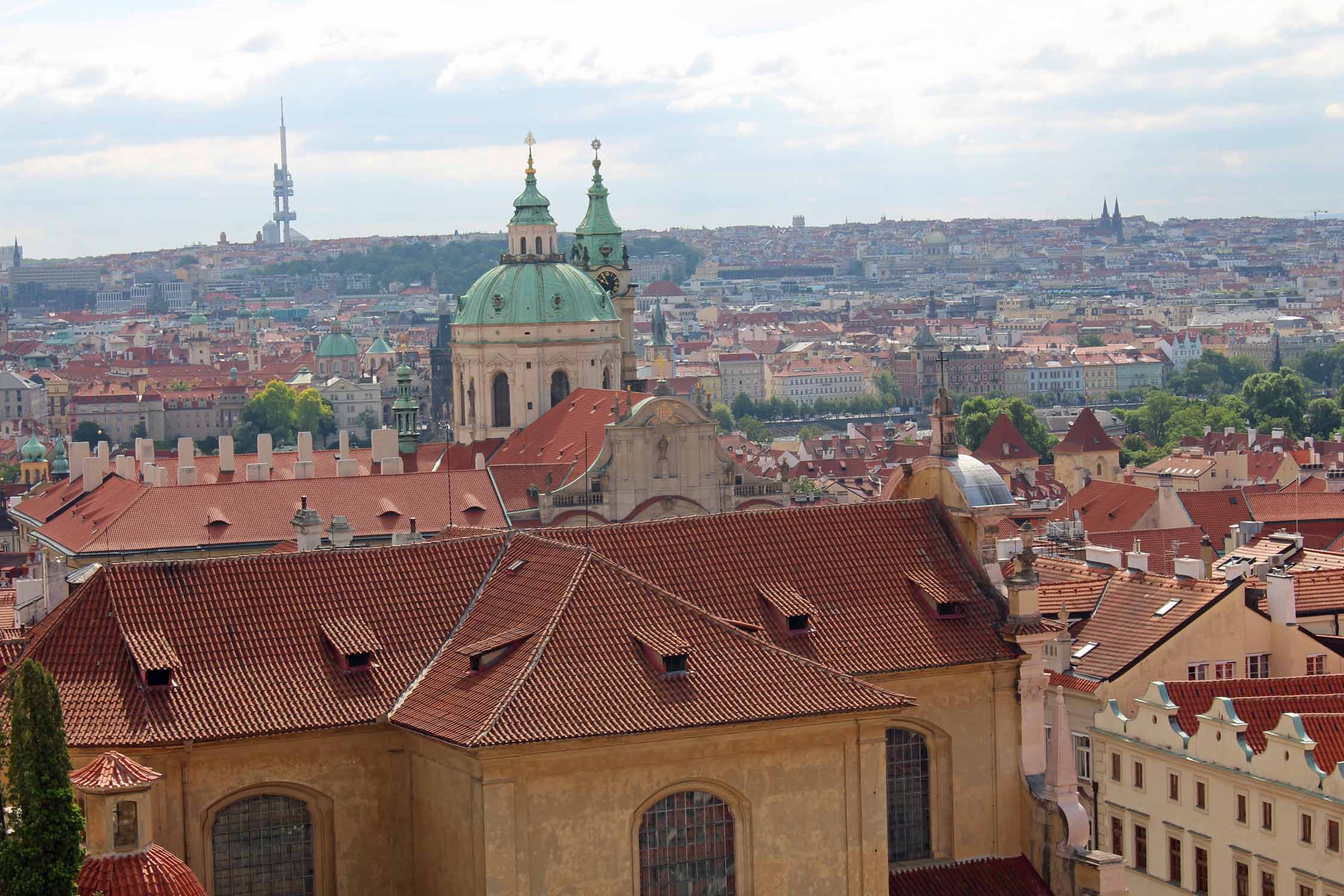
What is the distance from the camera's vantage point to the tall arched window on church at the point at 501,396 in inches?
3509

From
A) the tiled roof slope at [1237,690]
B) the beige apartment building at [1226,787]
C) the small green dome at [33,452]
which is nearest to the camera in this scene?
the beige apartment building at [1226,787]

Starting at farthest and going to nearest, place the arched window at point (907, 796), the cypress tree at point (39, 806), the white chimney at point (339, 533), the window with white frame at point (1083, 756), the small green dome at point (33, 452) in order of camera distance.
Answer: the small green dome at point (33, 452) < the white chimney at point (339, 533) < the window with white frame at point (1083, 756) < the arched window at point (907, 796) < the cypress tree at point (39, 806)

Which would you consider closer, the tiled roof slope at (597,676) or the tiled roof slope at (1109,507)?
the tiled roof slope at (597,676)

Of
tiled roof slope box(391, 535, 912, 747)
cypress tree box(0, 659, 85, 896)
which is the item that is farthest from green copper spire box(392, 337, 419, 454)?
cypress tree box(0, 659, 85, 896)

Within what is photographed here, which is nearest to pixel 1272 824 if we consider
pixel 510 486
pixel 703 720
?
pixel 703 720

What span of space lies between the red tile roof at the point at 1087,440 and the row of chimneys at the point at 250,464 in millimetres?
50767

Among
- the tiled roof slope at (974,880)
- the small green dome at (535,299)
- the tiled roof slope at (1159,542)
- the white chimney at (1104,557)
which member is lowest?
the tiled roof slope at (974,880)

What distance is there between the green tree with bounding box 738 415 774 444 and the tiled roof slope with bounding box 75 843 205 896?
153 metres

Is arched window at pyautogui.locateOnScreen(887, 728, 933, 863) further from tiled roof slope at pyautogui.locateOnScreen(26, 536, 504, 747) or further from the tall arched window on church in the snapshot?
the tall arched window on church

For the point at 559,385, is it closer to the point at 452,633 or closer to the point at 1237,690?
the point at 1237,690

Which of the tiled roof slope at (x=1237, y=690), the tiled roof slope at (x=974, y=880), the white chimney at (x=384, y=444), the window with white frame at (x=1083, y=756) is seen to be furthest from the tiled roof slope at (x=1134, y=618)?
the white chimney at (x=384, y=444)

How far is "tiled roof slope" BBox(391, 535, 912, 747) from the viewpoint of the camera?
95.8 ft

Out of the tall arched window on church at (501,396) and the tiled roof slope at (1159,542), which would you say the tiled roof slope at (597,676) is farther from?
the tall arched window on church at (501,396)

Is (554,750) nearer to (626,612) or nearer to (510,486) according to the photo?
(626,612)
